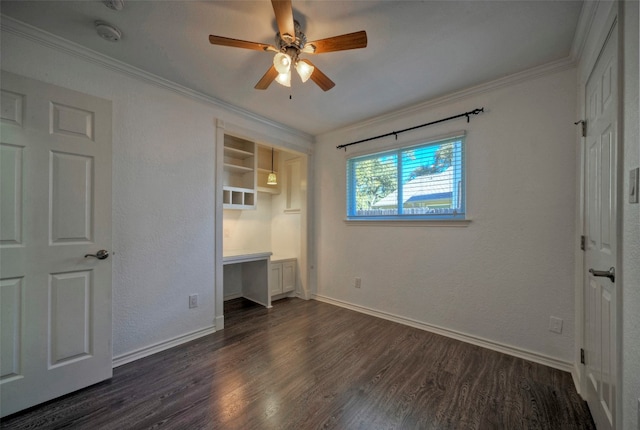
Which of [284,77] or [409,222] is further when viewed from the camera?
[409,222]

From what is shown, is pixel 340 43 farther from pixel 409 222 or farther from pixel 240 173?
pixel 240 173

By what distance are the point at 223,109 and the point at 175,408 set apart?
106 inches

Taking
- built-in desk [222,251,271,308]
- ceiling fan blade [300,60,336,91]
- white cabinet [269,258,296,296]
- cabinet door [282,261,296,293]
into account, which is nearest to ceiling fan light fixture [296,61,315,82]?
ceiling fan blade [300,60,336,91]

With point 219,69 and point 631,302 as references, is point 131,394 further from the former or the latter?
point 631,302

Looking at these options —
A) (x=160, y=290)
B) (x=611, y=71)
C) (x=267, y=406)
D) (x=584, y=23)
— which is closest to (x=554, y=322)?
(x=611, y=71)

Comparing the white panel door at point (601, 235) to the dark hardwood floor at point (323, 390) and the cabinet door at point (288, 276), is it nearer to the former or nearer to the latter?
the dark hardwood floor at point (323, 390)

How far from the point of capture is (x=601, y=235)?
138 centimetres

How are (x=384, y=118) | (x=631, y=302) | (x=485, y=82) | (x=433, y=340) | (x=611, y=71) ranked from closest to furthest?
(x=631, y=302) < (x=611, y=71) < (x=485, y=82) < (x=433, y=340) < (x=384, y=118)

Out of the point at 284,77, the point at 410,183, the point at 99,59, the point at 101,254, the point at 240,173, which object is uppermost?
the point at 99,59

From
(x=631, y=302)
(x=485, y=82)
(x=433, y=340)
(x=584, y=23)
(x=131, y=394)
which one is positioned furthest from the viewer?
(x=433, y=340)

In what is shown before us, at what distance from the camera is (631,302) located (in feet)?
3.20

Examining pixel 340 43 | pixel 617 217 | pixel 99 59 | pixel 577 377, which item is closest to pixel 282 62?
pixel 340 43

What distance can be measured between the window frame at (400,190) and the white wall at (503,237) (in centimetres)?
6

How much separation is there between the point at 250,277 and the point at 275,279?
406 mm
